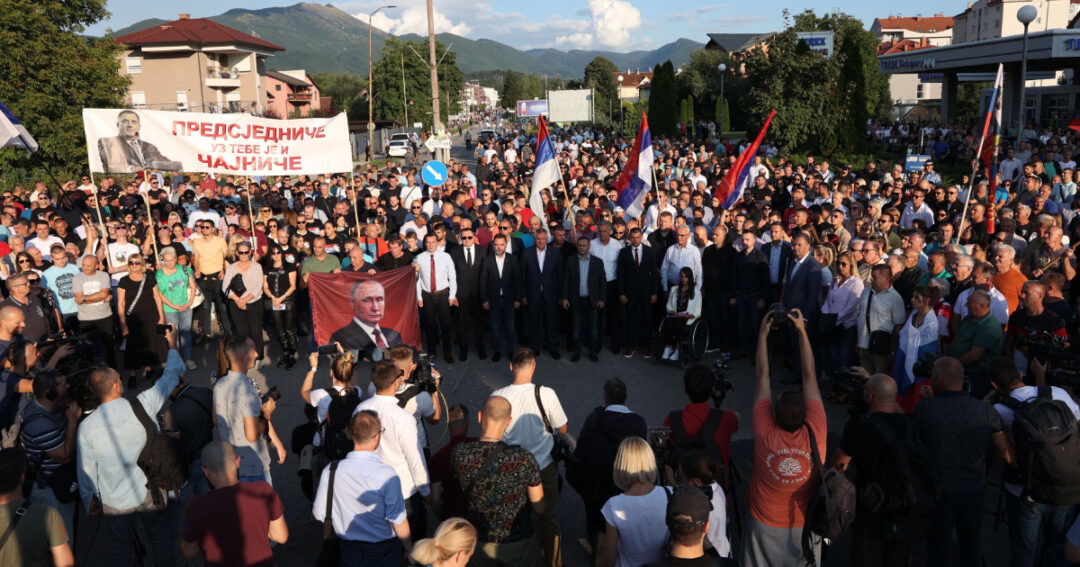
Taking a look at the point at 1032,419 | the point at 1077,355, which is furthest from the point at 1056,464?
the point at 1077,355

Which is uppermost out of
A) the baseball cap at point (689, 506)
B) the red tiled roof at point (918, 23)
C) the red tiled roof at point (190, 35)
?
the red tiled roof at point (918, 23)

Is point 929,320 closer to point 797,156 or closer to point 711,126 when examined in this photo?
point 797,156

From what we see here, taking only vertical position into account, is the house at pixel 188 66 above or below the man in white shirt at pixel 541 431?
above

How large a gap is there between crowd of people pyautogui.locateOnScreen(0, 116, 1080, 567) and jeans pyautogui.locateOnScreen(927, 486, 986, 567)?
2 centimetres

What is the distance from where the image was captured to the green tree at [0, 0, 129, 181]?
2303 cm

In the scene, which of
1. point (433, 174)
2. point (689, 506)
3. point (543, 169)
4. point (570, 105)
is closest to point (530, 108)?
point (570, 105)

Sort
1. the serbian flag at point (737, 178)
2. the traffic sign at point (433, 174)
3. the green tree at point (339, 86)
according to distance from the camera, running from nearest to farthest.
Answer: the serbian flag at point (737, 178) < the traffic sign at point (433, 174) < the green tree at point (339, 86)

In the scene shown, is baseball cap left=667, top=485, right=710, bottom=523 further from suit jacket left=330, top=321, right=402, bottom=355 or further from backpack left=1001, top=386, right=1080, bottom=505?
suit jacket left=330, top=321, right=402, bottom=355

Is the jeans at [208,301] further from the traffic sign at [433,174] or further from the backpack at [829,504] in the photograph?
the backpack at [829,504]

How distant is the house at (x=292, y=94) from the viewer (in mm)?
83250

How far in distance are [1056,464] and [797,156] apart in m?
24.2

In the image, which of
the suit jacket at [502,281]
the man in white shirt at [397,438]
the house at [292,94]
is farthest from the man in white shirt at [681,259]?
the house at [292,94]

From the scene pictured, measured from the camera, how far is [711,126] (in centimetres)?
4750

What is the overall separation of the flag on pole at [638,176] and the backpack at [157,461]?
8339mm
